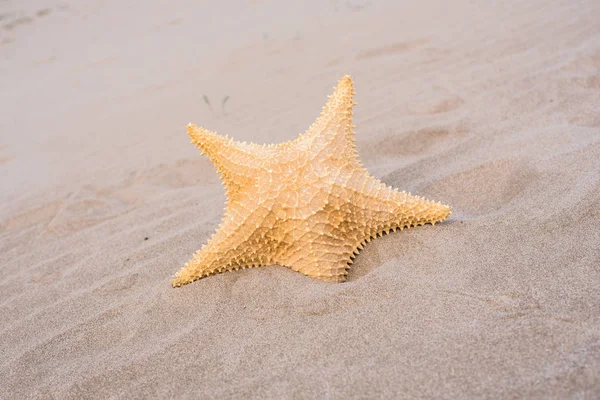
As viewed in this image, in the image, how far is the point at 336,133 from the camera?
313cm

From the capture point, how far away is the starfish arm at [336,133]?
10.0 feet

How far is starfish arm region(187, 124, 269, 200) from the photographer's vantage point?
119 inches

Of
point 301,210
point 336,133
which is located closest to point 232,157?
point 301,210

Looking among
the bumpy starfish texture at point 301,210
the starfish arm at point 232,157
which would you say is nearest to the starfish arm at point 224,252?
the bumpy starfish texture at point 301,210

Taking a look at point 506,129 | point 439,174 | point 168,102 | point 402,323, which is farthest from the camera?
point 168,102

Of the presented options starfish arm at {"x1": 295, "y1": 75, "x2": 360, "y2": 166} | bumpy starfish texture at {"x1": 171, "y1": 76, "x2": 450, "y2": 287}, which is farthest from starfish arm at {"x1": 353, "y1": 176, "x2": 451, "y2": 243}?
starfish arm at {"x1": 295, "y1": 75, "x2": 360, "y2": 166}

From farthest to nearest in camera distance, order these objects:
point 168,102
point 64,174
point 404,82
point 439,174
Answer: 1. point 168,102
2. point 404,82
3. point 64,174
4. point 439,174

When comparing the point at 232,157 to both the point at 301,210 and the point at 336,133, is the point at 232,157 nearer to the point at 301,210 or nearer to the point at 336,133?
the point at 301,210

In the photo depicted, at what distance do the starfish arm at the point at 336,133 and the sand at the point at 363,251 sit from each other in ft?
1.94

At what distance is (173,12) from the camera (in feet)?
35.8

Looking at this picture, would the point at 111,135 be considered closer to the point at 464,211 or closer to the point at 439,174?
the point at 439,174

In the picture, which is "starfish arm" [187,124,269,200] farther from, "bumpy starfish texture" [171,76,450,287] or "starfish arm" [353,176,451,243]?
"starfish arm" [353,176,451,243]

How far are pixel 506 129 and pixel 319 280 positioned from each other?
2422 millimetres

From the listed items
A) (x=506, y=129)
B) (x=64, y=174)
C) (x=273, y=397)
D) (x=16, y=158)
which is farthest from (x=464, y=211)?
(x=16, y=158)
